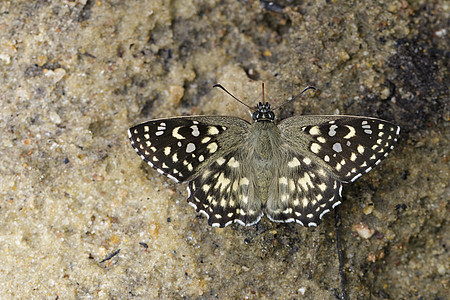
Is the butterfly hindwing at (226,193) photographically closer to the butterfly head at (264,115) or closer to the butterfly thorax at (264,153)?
the butterfly thorax at (264,153)

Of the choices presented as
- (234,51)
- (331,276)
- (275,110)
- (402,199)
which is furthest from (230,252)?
(234,51)

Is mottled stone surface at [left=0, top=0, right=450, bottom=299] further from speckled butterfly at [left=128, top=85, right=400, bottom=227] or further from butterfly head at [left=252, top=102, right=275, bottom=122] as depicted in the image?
butterfly head at [left=252, top=102, right=275, bottom=122]

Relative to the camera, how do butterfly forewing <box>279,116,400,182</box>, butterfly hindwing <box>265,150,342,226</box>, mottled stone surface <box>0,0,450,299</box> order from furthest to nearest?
1. mottled stone surface <box>0,0,450,299</box>
2. butterfly hindwing <box>265,150,342,226</box>
3. butterfly forewing <box>279,116,400,182</box>

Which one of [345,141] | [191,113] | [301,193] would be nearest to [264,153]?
[301,193]

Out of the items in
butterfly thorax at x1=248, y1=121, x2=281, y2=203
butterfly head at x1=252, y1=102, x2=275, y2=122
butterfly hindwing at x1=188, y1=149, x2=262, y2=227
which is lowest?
butterfly hindwing at x1=188, y1=149, x2=262, y2=227

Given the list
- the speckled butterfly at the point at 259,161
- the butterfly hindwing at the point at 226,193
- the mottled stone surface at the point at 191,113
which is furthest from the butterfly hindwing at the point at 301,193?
the mottled stone surface at the point at 191,113

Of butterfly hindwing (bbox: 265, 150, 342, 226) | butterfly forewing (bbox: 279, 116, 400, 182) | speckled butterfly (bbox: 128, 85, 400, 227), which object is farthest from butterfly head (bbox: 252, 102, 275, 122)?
butterfly hindwing (bbox: 265, 150, 342, 226)

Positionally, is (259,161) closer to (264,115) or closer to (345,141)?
(264,115)
